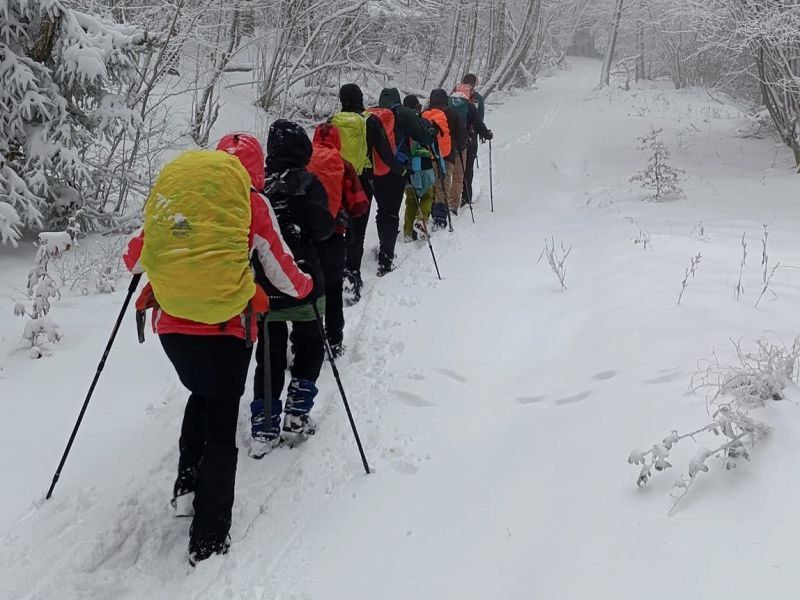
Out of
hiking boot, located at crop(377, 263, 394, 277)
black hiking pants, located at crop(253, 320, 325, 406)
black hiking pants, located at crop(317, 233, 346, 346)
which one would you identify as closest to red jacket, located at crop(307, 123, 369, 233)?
black hiking pants, located at crop(317, 233, 346, 346)

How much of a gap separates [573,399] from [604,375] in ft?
1.21

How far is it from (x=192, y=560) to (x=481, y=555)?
4.75 ft

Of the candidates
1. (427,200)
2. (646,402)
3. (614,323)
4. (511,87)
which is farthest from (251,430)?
(511,87)

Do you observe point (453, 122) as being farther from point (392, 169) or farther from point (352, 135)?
point (352, 135)

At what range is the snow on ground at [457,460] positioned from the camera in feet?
9.32

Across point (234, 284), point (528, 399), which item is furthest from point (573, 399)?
point (234, 284)

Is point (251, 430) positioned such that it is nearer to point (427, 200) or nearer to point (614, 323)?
point (614, 323)

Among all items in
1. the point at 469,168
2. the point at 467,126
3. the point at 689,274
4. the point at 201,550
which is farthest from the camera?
the point at 469,168

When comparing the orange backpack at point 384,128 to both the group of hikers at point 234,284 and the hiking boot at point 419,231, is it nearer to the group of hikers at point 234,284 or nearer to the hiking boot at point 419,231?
the group of hikers at point 234,284

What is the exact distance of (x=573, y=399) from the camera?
452cm

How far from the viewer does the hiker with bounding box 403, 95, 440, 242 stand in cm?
817

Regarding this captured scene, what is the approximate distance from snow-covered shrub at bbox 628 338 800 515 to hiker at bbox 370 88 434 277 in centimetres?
424

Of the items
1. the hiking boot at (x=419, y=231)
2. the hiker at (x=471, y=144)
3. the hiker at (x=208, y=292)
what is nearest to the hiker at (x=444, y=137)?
the hiking boot at (x=419, y=231)

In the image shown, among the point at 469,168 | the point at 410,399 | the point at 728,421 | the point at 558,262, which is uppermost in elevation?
the point at 728,421
